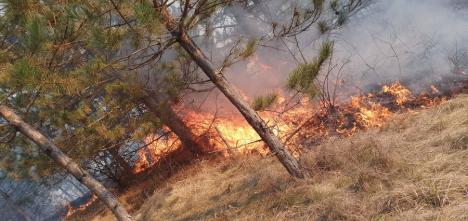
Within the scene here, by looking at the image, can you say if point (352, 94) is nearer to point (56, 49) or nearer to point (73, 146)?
point (73, 146)

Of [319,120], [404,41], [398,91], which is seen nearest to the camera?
[398,91]

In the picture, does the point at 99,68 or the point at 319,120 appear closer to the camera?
the point at 99,68

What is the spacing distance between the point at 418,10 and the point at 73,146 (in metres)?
8.34

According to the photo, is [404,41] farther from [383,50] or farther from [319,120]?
[319,120]

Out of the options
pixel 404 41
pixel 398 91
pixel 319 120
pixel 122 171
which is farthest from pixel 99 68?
pixel 404 41

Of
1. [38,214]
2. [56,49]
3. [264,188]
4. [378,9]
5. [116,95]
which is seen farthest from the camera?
[38,214]

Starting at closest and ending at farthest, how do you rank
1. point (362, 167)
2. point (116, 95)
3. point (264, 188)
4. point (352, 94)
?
1. point (362, 167)
2. point (264, 188)
3. point (116, 95)
4. point (352, 94)

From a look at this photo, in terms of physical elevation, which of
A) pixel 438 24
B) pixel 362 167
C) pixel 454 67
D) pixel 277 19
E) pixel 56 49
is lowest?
pixel 362 167

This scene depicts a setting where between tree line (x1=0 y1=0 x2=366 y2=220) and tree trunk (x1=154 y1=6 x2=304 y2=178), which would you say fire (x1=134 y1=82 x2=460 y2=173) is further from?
tree trunk (x1=154 y1=6 x2=304 y2=178)

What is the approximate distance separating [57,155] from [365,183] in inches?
152

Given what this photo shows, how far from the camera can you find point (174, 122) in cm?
957

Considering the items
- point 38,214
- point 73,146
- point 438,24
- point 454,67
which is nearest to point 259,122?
point 73,146

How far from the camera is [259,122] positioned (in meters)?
5.63

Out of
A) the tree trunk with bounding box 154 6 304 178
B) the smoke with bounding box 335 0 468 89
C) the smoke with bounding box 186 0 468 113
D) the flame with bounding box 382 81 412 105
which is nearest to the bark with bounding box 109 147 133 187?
the smoke with bounding box 186 0 468 113
